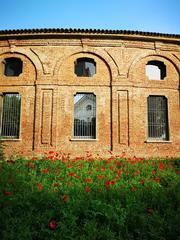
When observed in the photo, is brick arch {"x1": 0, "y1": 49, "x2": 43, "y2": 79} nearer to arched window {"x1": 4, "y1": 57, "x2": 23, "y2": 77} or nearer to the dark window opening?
arched window {"x1": 4, "y1": 57, "x2": 23, "y2": 77}

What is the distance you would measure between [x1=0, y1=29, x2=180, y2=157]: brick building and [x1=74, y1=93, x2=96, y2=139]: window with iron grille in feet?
0.20

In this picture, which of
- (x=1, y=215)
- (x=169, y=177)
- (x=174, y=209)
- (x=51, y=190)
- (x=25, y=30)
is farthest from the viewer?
(x=25, y=30)

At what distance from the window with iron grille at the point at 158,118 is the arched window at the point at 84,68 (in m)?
4.10

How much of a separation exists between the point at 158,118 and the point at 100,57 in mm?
5272

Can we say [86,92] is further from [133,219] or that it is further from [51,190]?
[133,219]

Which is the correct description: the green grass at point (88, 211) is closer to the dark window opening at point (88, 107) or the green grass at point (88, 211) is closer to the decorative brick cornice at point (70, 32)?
the dark window opening at point (88, 107)

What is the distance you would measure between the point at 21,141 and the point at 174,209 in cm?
929

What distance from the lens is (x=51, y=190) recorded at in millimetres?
4945

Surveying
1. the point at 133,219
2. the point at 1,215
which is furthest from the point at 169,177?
the point at 1,215

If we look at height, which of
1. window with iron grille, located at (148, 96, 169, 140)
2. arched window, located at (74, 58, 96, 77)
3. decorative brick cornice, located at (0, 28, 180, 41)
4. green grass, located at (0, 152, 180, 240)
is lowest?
green grass, located at (0, 152, 180, 240)

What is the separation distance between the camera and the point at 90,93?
39.9ft

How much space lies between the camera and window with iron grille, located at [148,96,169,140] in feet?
39.9

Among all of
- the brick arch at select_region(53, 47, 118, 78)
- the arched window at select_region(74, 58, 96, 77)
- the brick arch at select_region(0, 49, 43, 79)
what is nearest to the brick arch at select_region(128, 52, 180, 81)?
the brick arch at select_region(53, 47, 118, 78)

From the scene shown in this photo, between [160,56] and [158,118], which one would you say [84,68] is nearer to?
[160,56]
